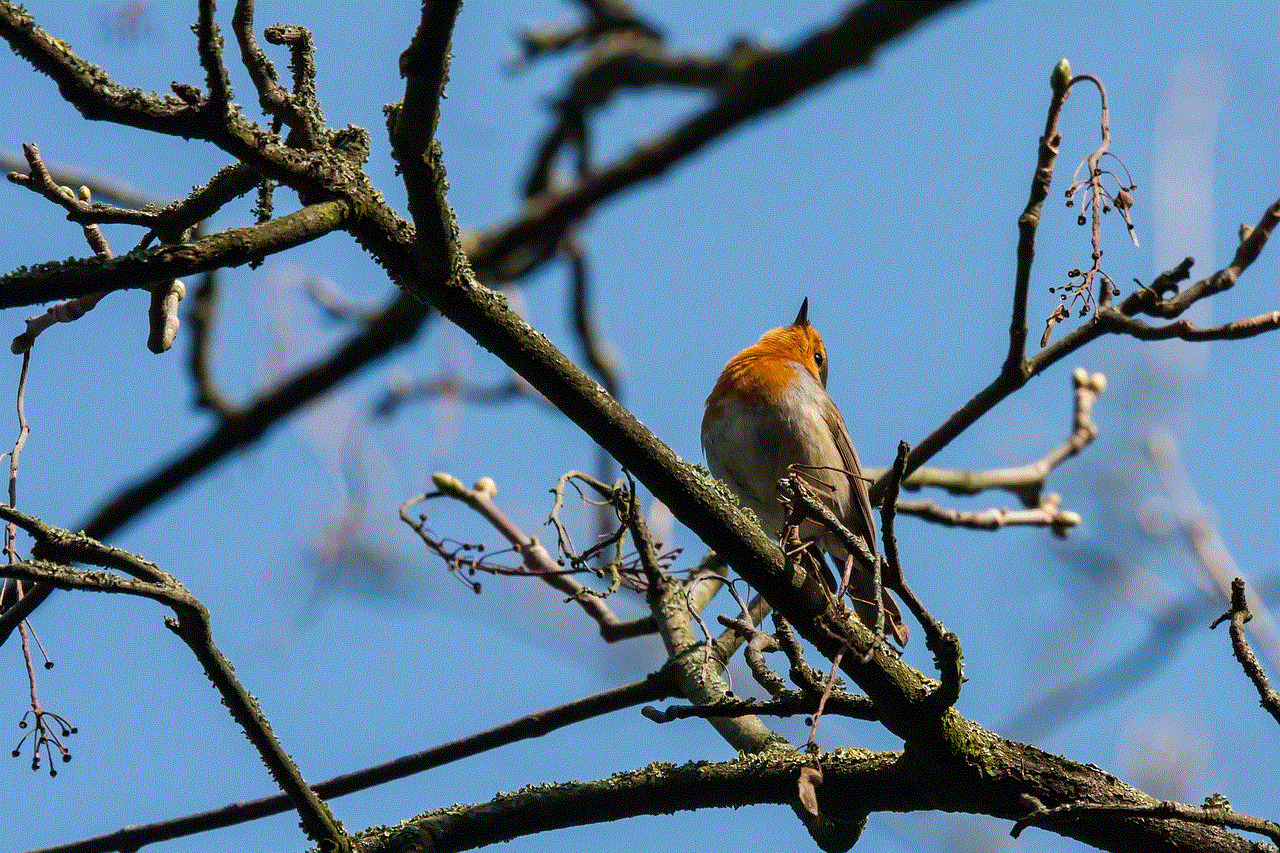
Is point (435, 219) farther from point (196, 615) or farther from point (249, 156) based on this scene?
point (196, 615)

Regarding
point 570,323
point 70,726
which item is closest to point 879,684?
point 70,726

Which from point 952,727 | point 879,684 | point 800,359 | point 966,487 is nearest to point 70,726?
point 879,684

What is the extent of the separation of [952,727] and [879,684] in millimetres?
244

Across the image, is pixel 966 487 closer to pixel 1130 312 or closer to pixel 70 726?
pixel 1130 312

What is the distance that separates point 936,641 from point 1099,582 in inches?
222

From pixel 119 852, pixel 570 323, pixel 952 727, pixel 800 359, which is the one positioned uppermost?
pixel 570 323

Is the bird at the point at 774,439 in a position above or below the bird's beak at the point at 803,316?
below

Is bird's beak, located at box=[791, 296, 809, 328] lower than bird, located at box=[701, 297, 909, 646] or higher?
higher

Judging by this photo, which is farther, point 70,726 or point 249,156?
point 70,726

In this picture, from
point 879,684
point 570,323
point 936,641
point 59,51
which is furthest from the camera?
point 570,323

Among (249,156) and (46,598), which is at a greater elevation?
(249,156)

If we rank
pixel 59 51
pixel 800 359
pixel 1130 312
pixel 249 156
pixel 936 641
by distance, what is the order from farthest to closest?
1. pixel 800 359
2. pixel 1130 312
3. pixel 936 641
4. pixel 249 156
5. pixel 59 51

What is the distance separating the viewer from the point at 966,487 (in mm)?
5062

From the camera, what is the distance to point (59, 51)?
1938 millimetres
